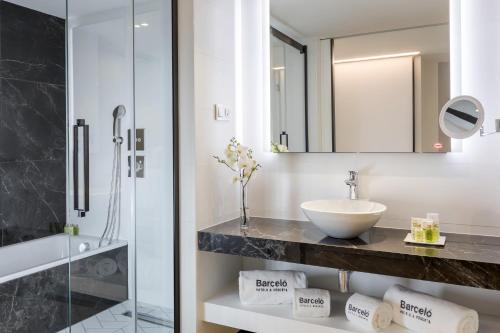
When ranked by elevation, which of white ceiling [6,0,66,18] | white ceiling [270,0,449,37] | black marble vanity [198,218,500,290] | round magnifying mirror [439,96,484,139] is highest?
white ceiling [6,0,66,18]

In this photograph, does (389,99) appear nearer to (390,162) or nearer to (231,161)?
(390,162)

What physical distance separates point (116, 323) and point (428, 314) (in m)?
1.58

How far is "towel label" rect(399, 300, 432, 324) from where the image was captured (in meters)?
1.77

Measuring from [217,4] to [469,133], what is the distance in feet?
5.28

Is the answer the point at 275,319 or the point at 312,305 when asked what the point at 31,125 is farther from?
the point at 312,305

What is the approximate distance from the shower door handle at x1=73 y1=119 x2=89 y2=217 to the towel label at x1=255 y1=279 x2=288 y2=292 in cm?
103

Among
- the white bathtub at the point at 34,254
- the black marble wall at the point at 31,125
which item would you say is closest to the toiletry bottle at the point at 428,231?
the white bathtub at the point at 34,254

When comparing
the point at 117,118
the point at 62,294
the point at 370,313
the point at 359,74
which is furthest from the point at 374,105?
the point at 62,294

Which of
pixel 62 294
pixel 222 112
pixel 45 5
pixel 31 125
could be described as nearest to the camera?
pixel 222 112

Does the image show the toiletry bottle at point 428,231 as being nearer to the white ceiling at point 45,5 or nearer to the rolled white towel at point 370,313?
the rolled white towel at point 370,313

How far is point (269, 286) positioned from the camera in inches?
85.7

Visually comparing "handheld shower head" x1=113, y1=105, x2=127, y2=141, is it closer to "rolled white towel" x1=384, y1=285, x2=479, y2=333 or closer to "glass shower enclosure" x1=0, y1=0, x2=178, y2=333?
"glass shower enclosure" x1=0, y1=0, x2=178, y2=333

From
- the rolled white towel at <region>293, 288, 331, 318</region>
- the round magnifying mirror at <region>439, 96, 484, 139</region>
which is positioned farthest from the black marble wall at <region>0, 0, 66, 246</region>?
the round magnifying mirror at <region>439, 96, 484, 139</region>

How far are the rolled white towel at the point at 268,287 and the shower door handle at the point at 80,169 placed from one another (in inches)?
38.2
